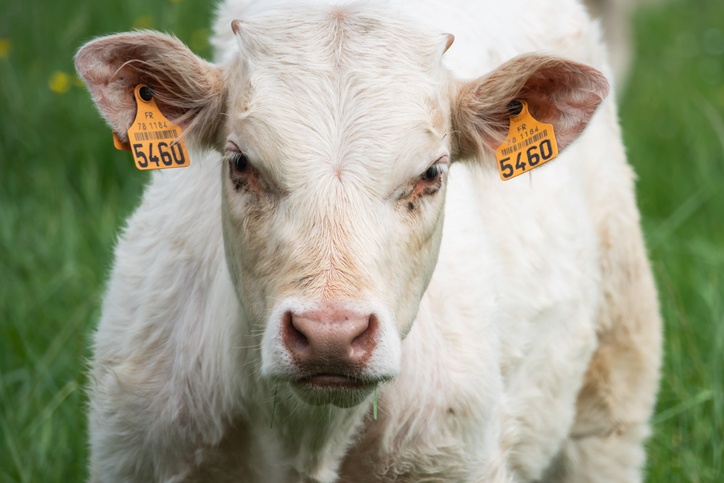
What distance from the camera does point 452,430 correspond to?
357 centimetres

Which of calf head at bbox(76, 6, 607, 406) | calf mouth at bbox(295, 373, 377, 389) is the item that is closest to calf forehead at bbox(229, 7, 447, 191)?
calf head at bbox(76, 6, 607, 406)

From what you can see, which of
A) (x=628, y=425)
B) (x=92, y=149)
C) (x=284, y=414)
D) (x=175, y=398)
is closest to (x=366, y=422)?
(x=284, y=414)

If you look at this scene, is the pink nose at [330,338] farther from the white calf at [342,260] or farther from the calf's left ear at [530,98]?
the calf's left ear at [530,98]

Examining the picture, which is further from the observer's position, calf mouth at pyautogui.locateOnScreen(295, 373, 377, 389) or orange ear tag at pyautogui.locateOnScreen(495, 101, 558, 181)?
orange ear tag at pyautogui.locateOnScreen(495, 101, 558, 181)

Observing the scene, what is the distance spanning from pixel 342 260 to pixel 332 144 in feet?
1.12

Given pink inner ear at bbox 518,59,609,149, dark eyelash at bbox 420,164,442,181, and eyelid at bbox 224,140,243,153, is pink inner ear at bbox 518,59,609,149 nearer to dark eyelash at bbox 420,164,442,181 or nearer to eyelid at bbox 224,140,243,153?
dark eyelash at bbox 420,164,442,181

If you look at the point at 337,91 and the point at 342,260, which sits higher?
the point at 337,91

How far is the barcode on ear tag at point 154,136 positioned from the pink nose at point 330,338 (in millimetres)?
811

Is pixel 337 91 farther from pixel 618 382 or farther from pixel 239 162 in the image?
pixel 618 382

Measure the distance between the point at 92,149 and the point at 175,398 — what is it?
135 inches

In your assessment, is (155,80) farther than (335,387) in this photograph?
Yes

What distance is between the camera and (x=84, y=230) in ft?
19.3

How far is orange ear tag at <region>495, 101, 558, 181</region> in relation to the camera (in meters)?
3.48

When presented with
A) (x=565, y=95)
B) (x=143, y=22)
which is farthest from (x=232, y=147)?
(x=143, y=22)
